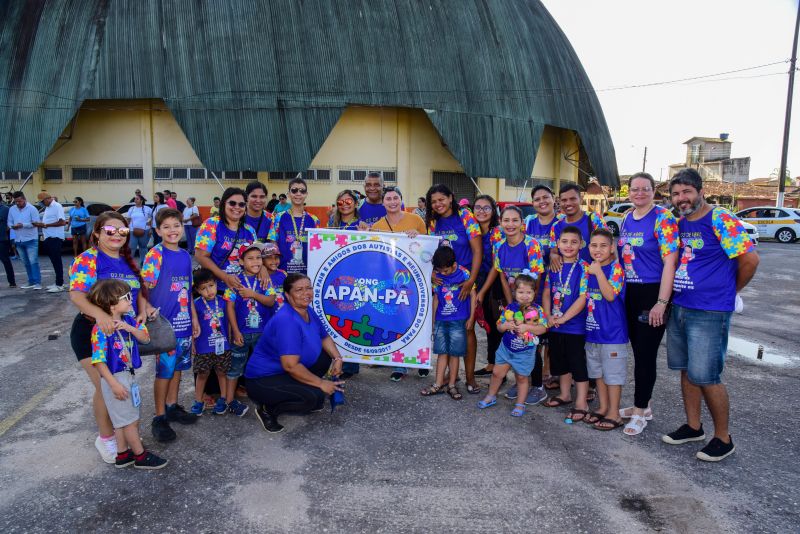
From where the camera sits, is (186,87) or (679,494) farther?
(186,87)

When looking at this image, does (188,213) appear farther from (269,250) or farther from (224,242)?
(269,250)

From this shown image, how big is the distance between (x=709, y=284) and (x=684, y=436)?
4.26 feet

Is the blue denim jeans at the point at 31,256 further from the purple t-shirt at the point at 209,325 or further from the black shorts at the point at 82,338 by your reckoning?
the black shorts at the point at 82,338

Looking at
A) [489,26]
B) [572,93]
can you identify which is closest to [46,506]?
[489,26]

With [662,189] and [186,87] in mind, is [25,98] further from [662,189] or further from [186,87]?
[662,189]

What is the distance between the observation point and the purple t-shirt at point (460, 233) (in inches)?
223

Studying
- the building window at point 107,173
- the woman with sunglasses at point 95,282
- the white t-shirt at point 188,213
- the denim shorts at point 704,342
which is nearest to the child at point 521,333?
the denim shorts at point 704,342

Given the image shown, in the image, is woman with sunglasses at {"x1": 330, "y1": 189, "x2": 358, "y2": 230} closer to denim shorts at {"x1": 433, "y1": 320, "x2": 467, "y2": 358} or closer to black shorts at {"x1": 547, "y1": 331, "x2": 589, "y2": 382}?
denim shorts at {"x1": 433, "y1": 320, "x2": 467, "y2": 358}

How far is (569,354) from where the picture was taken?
17.0 feet

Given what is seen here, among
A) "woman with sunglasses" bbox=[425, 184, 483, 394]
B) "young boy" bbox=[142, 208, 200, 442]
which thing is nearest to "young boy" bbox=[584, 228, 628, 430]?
"woman with sunglasses" bbox=[425, 184, 483, 394]

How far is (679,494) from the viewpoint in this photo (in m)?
3.73

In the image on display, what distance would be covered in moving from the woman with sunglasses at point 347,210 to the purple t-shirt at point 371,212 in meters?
0.08

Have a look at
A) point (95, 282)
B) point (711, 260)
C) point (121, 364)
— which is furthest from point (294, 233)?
point (711, 260)

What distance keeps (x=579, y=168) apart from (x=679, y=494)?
2526 centimetres
